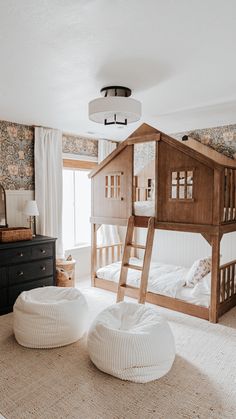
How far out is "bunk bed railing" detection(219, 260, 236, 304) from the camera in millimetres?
3402

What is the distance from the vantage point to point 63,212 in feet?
16.2

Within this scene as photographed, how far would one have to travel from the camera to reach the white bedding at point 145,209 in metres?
3.71

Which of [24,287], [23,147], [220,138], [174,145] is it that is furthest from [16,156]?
[220,138]

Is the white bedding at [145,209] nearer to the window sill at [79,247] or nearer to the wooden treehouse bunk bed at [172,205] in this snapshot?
the wooden treehouse bunk bed at [172,205]

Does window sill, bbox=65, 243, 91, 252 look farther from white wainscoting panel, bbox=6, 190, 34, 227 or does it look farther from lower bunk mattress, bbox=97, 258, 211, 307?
white wainscoting panel, bbox=6, 190, 34, 227

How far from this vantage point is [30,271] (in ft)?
12.0

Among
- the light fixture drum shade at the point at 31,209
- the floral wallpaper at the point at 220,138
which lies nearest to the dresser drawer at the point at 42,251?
the light fixture drum shade at the point at 31,209

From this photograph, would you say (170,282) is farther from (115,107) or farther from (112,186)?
(115,107)

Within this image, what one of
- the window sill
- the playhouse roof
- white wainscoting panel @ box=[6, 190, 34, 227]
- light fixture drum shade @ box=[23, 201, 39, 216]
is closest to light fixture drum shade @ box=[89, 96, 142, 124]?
the playhouse roof

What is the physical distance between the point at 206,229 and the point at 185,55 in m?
1.79

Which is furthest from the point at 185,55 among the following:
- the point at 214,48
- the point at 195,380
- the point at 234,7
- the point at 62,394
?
the point at 62,394

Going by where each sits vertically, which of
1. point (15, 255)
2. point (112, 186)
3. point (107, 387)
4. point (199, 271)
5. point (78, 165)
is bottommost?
point (107, 387)

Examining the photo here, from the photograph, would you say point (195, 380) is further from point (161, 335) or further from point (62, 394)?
point (62, 394)

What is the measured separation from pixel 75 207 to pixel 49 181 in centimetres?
87
